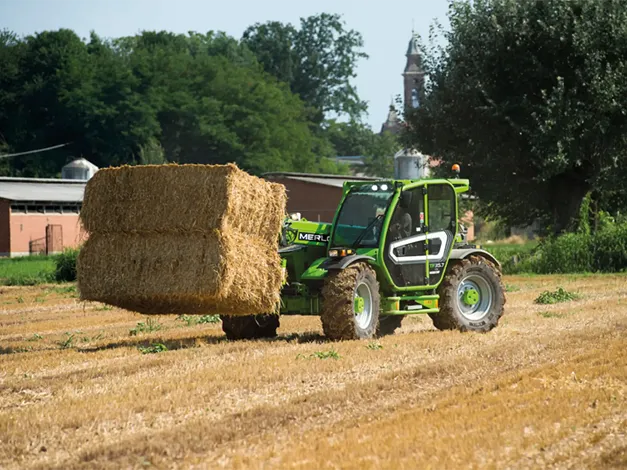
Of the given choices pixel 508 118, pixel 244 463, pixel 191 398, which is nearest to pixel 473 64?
pixel 508 118

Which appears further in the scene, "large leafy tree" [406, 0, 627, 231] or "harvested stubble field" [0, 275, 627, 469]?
"large leafy tree" [406, 0, 627, 231]

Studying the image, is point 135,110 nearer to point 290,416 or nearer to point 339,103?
point 339,103

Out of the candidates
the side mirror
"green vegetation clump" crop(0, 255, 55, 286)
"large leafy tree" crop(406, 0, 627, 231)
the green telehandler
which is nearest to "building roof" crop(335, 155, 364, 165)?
"green vegetation clump" crop(0, 255, 55, 286)

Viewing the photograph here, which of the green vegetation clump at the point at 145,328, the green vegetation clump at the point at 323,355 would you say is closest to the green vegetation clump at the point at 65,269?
the green vegetation clump at the point at 145,328

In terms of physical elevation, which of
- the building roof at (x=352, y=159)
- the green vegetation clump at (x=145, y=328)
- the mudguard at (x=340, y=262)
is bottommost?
the green vegetation clump at (x=145, y=328)

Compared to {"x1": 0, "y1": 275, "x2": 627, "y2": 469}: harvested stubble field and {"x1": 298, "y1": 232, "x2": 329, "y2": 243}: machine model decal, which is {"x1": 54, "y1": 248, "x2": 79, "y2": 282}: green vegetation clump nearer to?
{"x1": 0, "y1": 275, "x2": 627, "y2": 469}: harvested stubble field

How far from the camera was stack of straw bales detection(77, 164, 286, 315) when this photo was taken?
48.4ft

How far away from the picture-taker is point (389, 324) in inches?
716

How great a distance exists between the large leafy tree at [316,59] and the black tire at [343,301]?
104 m

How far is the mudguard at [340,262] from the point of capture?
15578mm

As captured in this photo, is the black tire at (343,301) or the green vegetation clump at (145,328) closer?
the black tire at (343,301)

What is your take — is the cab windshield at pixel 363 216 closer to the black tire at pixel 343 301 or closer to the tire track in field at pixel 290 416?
the black tire at pixel 343 301

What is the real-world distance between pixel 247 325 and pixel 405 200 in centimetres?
303

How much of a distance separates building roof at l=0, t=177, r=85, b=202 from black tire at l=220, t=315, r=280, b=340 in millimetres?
44222
